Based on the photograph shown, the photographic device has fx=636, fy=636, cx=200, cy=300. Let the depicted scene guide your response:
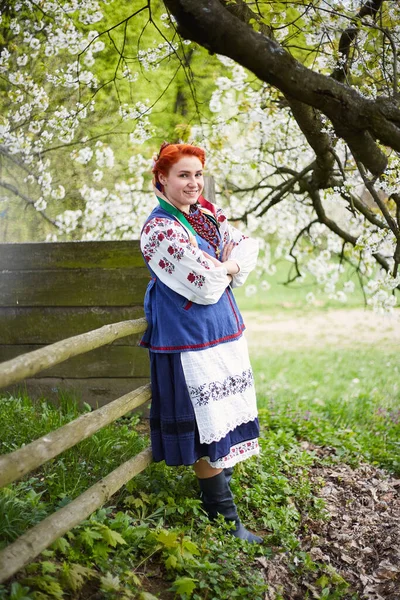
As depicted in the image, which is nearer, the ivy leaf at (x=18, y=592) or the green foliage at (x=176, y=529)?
the ivy leaf at (x=18, y=592)

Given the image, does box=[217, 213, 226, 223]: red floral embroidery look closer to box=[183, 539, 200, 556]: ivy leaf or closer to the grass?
the grass

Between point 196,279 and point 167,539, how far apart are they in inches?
45.6

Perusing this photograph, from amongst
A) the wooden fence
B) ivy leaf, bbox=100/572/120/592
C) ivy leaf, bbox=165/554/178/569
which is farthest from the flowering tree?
ivy leaf, bbox=100/572/120/592

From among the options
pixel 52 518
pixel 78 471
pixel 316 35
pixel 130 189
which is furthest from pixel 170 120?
pixel 52 518

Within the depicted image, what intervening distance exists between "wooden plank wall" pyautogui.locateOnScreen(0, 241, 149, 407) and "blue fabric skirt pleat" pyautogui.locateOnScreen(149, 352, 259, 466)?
4.61ft

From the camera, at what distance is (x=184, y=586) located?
102 inches

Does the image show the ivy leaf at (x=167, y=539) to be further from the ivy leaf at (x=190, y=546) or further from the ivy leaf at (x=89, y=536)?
the ivy leaf at (x=89, y=536)

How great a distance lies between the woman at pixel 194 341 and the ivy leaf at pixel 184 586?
550 millimetres

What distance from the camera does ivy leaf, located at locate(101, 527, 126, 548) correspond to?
102 inches

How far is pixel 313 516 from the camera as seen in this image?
3.62 meters

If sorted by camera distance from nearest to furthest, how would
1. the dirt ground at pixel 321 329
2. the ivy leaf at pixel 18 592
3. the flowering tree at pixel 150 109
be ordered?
1. the ivy leaf at pixel 18 592
2. the flowering tree at pixel 150 109
3. the dirt ground at pixel 321 329

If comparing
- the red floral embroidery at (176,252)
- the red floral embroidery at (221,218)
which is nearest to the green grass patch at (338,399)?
the red floral embroidery at (221,218)

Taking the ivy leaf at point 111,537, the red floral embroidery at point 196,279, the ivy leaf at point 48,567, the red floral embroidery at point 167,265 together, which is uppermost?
the red floral embroidery at point 167,265

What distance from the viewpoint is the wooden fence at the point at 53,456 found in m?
Result: 2.17
